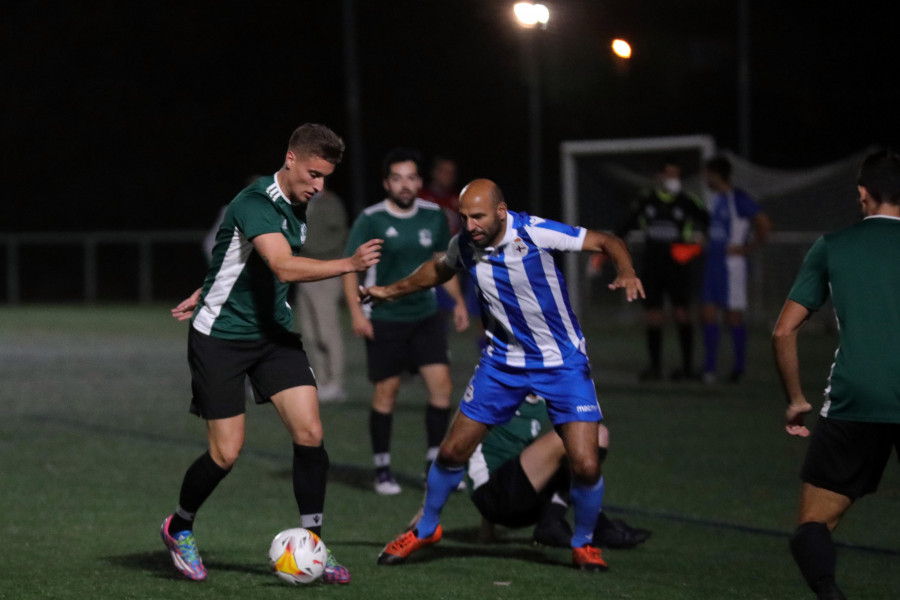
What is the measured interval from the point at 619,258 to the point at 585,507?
47.6 inches

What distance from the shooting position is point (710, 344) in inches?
587

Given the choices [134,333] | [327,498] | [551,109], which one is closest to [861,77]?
[551,109]

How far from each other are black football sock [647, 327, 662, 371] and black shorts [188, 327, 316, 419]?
9.01m

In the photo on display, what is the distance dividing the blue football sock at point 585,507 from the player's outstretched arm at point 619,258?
94 cm

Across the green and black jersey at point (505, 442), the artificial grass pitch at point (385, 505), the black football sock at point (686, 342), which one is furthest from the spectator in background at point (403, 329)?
the black football sock at point (686, 342)

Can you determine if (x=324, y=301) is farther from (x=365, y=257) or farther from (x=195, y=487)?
(x=365, y=257)

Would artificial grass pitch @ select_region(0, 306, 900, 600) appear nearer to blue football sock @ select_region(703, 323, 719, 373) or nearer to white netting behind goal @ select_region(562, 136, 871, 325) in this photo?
blue football sock @ select_region(703, 323, 719, 373)

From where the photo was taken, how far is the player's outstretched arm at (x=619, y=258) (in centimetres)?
613

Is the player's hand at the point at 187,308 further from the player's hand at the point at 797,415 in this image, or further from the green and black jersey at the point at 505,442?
the player's hand at the point at 797,415

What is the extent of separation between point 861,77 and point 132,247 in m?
23.8

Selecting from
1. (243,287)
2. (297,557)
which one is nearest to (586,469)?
(297,557)

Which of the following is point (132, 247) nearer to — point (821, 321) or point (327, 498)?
point (821, 321)

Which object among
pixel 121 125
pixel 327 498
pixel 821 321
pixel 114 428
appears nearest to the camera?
pixel 327 498

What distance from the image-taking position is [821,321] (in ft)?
71.2
